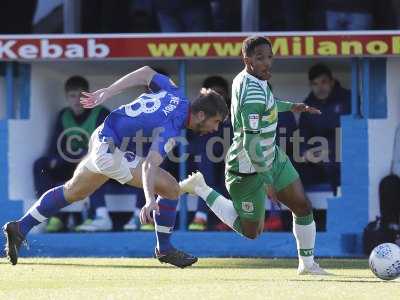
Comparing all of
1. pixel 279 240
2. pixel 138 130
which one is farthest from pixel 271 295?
pixel 279 240

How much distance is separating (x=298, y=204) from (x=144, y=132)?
141cm

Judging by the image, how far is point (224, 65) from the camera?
573 inches

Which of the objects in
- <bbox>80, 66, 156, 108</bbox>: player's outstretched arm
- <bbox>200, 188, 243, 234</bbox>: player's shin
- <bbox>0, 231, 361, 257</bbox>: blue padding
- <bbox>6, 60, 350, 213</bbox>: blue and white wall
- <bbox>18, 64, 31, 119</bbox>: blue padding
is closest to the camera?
<bbox>80, 66, 156, 108</bbox>: player's outstretched arm

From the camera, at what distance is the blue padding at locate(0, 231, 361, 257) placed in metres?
13.6

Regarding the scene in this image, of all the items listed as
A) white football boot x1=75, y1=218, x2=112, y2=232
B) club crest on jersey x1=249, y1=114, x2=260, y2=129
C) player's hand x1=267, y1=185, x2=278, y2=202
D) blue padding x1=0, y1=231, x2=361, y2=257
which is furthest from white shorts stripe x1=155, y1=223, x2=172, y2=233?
white football boot x1=75, y1=218, x2=112, y2=232

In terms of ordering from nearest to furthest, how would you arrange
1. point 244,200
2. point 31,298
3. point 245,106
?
point 31,298, point 245,106, point 244,200

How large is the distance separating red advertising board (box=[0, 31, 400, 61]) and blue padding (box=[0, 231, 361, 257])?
78.1 inches

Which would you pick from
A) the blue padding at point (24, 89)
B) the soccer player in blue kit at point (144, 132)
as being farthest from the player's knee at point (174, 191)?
the blue padding at point (24, 89)

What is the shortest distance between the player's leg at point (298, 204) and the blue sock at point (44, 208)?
182 centimetres

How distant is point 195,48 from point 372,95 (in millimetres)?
2082

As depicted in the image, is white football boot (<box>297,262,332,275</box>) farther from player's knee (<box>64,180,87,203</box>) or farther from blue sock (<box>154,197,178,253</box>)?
player's knee (<box>64,180,87,203</box>)

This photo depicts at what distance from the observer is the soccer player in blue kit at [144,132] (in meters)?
9.86

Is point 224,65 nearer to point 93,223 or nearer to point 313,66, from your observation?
point 313,66

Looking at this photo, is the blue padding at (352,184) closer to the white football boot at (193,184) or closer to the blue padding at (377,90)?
Result: the blue padding at (377,90)
